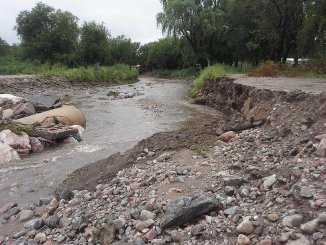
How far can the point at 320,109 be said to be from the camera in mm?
6324

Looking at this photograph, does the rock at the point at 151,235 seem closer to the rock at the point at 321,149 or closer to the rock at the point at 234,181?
the rock at the point at 234,181

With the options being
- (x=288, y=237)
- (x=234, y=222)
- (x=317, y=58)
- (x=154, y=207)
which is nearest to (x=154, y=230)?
(x=154, y=207)

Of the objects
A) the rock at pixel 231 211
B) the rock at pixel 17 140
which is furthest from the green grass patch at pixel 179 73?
the rock at pixel 231 211

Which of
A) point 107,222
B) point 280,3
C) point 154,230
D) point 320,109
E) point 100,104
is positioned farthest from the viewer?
point 280,3

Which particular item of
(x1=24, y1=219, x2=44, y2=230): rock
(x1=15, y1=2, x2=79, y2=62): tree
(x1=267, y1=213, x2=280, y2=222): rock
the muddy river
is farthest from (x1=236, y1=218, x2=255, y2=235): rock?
(x1=15, y1=2, x2=79, y2=62): tree

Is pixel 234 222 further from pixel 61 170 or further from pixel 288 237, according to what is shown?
pixel 61 170

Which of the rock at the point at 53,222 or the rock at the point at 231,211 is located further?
the rock at the point at 53,222

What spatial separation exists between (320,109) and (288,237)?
3411 mm

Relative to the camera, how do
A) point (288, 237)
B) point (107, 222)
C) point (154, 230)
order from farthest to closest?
1. point (107, 222)
2. point (154, 230)
3. point (288, 237)

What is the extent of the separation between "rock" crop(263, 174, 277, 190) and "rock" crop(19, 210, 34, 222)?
3.63 meters

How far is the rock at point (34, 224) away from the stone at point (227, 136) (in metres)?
3.93

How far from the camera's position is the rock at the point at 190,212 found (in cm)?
431

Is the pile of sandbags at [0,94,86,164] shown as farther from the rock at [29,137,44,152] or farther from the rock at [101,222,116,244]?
the rock at [101,222,116,244]

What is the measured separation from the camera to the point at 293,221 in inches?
147
